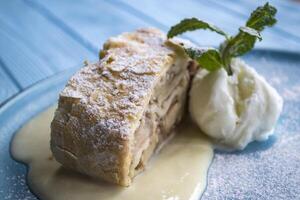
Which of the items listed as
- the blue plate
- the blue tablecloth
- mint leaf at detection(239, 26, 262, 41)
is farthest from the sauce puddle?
the blue tablecloth

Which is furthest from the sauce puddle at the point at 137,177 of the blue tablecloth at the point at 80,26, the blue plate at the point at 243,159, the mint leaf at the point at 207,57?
the blue tablecloth at the point at 80,26

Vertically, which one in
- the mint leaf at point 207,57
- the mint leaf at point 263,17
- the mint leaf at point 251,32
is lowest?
the mint leaf at point 207,57

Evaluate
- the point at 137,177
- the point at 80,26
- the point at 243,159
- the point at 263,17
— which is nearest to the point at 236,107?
the point at 243,159

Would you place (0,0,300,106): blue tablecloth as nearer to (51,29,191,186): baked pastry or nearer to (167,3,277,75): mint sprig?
(167,3,277,75): mint sprig

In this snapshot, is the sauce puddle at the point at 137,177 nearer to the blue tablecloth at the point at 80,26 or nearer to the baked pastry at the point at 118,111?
the baked pastry at the point at 118,111

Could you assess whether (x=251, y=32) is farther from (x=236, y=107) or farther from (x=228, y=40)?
(x=236, y=107)

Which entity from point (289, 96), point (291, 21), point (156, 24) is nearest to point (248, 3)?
point (291, 21)

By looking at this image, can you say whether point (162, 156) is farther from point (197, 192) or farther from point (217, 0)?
point (217, 0)
